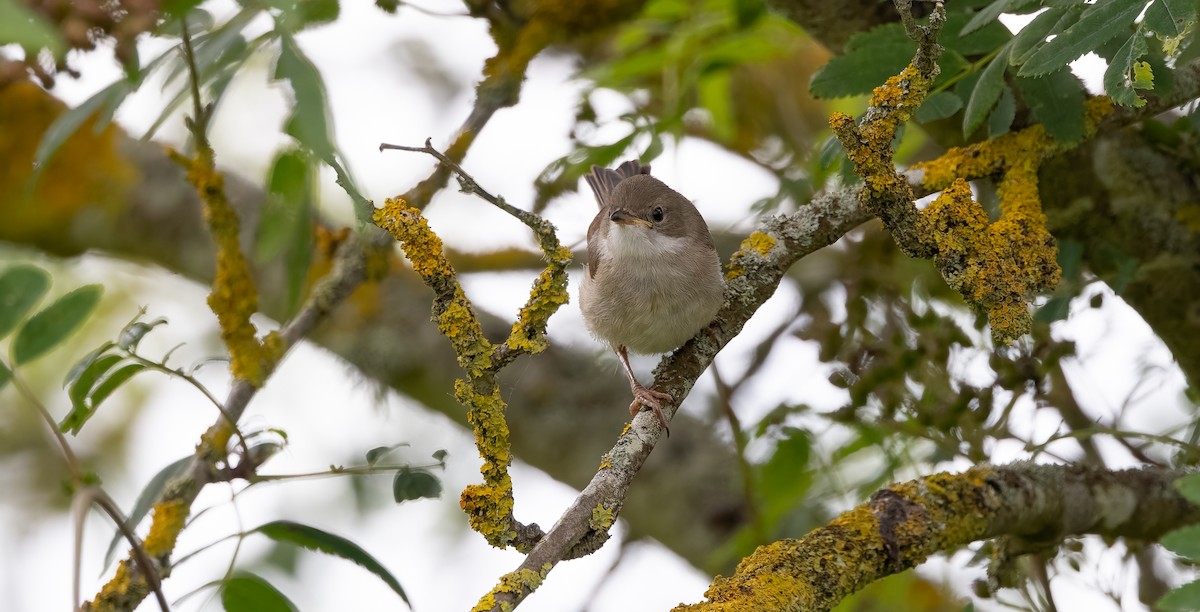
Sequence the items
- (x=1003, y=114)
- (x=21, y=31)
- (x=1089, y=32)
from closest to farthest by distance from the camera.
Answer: (x=21, y=31)
(x=1089, y=32)
(x=1003, y=114)

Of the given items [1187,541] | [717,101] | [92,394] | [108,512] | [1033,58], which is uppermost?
[717,101]

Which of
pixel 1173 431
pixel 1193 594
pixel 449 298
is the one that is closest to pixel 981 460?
pixel 1173 431

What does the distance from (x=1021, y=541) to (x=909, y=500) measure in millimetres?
501

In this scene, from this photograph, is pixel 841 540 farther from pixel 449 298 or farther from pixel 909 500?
pixel 449 298

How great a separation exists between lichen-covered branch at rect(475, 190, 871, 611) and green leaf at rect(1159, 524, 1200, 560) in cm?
99

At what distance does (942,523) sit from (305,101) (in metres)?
1.88

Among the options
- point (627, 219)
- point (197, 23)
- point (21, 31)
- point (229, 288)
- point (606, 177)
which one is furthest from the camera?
point (606, 177)

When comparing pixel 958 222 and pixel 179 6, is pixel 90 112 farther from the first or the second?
pixel 958 222

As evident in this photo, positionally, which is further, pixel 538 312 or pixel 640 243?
pixel 640 243

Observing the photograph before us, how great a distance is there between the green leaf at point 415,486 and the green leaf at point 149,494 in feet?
1.86

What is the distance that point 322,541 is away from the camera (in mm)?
2441

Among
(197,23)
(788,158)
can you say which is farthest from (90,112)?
(788,158)

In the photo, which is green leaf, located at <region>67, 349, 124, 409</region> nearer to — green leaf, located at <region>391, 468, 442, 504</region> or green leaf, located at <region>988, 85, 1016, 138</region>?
green leaf, located at <region>391, 468, 442, 504</region>

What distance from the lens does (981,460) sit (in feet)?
10.9
